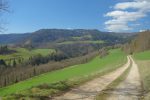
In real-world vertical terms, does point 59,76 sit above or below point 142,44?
below

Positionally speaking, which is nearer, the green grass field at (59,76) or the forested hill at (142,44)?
the green grass field at (59,76)

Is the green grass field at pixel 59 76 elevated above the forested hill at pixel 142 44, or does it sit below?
below

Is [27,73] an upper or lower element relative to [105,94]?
lower

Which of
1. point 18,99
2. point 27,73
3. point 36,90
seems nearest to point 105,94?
point 36,90

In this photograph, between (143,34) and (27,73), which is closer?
(27,73)

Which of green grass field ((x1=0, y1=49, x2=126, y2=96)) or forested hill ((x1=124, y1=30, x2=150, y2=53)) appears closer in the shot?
green grass field ((x1=0, y1=49, x2=126, y2=96))

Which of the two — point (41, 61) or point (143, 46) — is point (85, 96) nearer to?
point (143, 46)

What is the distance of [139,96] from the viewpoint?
20.4 metres

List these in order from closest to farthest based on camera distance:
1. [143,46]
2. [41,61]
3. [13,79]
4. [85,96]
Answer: [85,96] < [13,79] < [143,46] < [41,61]

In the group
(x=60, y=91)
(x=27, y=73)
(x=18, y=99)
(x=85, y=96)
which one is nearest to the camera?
(x=18, y=99)

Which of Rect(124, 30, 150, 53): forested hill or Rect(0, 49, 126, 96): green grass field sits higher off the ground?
Rect(124, 30, 150, 53): forested hill

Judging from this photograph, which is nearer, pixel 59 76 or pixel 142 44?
pixel 59 76

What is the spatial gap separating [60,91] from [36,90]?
5.61ft

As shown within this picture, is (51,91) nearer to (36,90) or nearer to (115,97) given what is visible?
(36,90)
